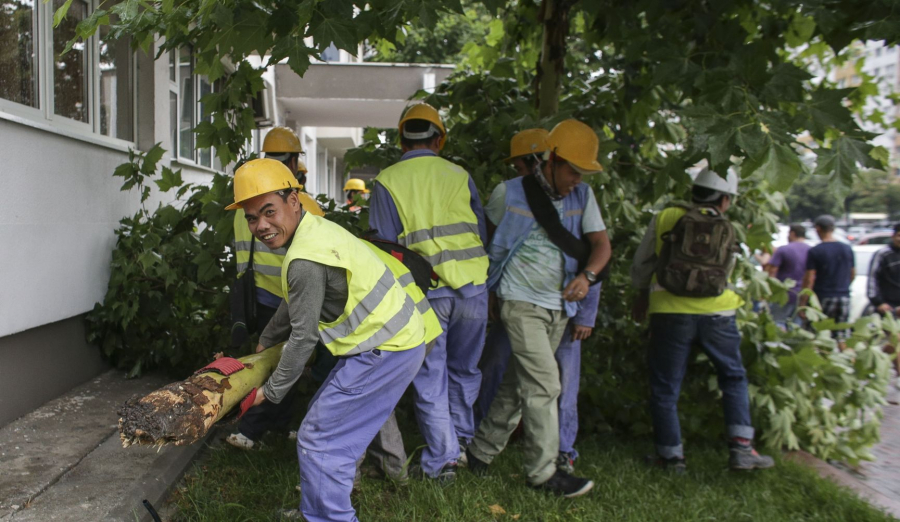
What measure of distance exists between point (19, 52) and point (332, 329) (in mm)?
2956

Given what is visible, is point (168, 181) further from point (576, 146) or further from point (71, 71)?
point (576, 146)

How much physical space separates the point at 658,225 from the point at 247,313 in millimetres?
2492

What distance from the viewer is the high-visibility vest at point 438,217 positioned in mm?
3902

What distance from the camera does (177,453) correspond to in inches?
152

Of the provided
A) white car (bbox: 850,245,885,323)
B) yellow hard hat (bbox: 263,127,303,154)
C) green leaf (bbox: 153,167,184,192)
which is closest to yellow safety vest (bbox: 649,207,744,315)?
yellow hard hat (bbox: 263,127,303,154)

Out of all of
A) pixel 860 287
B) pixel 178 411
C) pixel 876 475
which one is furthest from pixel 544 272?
pixel 860 287

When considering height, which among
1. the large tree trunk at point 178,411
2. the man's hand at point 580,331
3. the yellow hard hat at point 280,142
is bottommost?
the large tree trunk at point 178,411

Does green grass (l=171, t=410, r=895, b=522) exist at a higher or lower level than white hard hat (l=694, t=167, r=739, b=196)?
lower

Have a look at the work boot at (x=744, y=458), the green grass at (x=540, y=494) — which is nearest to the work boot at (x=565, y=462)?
the green grass at (x=540, y=494)

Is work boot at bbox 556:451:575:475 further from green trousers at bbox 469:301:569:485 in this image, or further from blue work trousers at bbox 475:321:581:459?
green trousers at bbox 469:301:569:485

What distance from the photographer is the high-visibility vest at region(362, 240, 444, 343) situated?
3.38 meters

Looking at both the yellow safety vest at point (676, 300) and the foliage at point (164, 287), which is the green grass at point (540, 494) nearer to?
the yellow safety vest at point (676, 300)

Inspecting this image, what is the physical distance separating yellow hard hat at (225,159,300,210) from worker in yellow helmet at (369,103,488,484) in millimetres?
1108

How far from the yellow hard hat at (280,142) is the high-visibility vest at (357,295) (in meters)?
1.47
